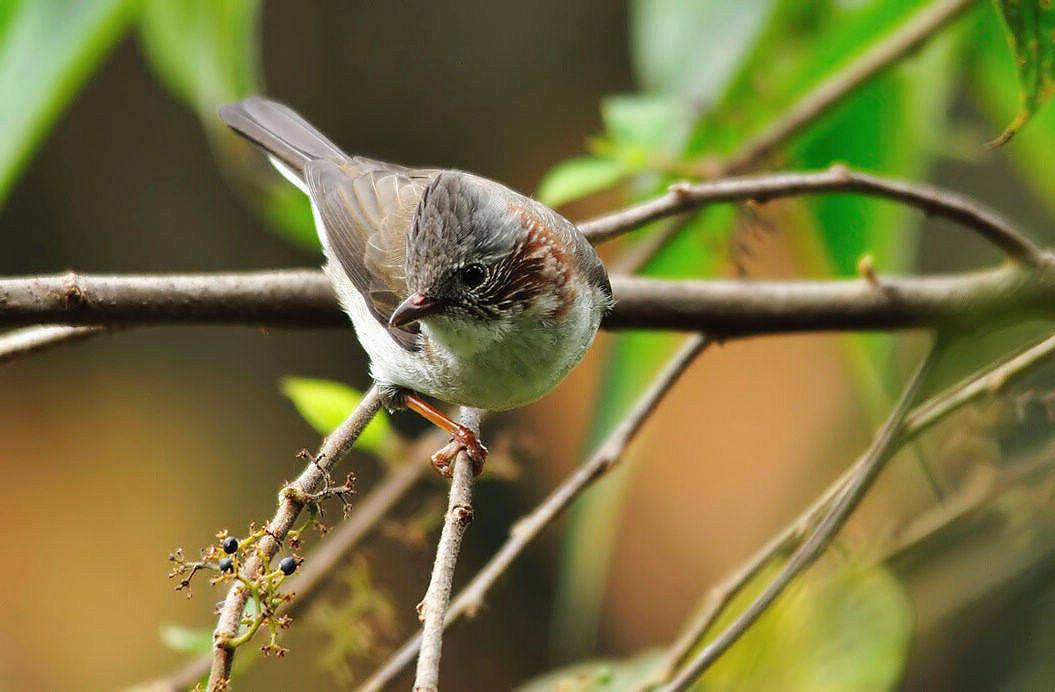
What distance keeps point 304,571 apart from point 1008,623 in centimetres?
253

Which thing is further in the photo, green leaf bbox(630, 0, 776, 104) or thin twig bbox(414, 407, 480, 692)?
green leaf bbox(630, 0, 776, 104)

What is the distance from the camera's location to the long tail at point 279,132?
3599mm

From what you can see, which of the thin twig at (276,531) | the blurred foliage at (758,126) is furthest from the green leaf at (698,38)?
the thin twig at (276,531)

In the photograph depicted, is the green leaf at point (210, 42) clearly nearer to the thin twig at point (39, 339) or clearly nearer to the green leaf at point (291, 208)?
the green leaf at point (291, 208)

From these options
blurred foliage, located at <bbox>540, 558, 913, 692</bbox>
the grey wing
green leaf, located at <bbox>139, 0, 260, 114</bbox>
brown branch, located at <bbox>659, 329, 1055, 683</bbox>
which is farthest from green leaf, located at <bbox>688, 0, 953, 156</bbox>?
blurred foliage, located at <bbox>540, 558, 913, 692</bbox>

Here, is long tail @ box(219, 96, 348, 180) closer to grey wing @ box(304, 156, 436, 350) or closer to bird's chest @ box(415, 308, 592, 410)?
grey wing @ box(304, 156, 436, 350)

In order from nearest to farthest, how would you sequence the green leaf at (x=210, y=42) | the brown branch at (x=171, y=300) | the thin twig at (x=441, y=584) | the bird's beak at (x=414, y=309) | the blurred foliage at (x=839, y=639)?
the blurred foliage at (x=839, y=639)
the thin twig at (x=441, y=584)
the brown branch at (x=171, y=300)
the bird's beak at (x=414, y=309)
the green leaf at (x=210, y=42)

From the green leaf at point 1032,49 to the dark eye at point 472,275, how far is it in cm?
127

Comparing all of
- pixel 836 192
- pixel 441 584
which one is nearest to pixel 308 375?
pixel 836 192

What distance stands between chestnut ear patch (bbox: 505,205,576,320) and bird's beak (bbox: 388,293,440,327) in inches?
8.4

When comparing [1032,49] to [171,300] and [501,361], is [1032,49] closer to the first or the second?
[501,361]

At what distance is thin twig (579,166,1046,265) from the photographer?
104 inches

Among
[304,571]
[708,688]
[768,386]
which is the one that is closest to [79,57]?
[304,571]

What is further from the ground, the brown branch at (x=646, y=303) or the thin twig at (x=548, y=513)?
the brown branch at (x=646, y=303)
